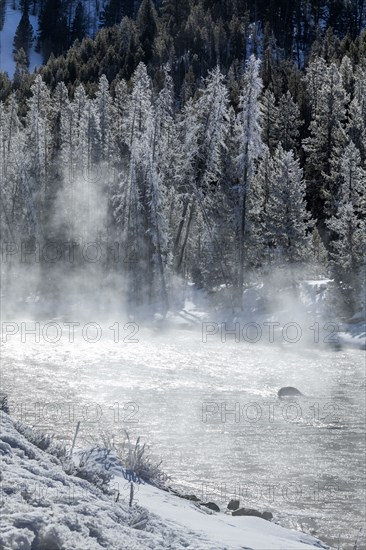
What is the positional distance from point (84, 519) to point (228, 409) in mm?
15797

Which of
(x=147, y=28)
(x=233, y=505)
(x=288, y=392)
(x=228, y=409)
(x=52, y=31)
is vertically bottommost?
(x=233, y=505)

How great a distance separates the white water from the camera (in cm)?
1436

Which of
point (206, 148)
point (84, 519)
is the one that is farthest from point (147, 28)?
point (84, 519)

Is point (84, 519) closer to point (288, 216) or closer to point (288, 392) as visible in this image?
point (288, 392)

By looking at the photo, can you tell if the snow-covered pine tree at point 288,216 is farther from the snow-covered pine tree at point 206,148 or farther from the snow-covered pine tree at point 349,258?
the snow-covered pine tree at point 206,148

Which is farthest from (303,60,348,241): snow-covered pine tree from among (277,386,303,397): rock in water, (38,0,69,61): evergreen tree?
(38,0,69,61): evergreen tree

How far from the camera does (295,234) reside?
1699 inches

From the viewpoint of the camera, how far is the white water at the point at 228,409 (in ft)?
47.1

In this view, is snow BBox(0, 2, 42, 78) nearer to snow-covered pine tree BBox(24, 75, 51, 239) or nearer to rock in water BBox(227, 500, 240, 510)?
snow-covered pine tree BBox(24, 75, 51, 239)

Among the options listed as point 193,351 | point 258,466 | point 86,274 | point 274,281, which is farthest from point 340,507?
point 86,274

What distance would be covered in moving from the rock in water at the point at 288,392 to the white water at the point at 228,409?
0.37 m

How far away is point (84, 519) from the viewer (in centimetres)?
611

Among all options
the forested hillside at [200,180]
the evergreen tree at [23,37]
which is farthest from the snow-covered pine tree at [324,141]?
the evergreen tree at [23,37]

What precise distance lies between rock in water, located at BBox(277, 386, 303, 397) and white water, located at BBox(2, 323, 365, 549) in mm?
374
